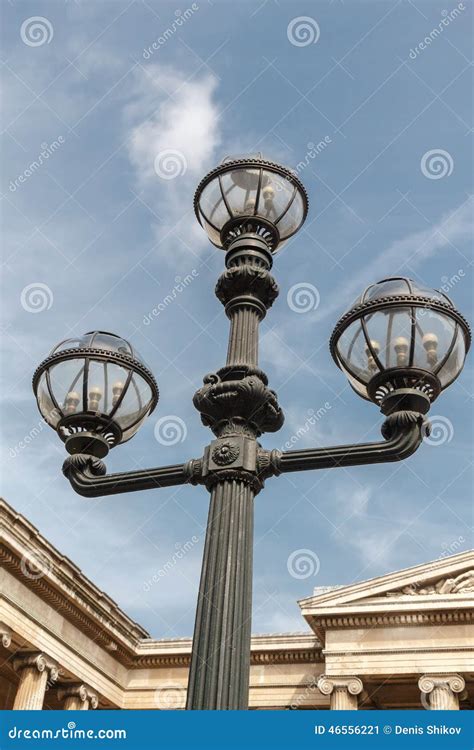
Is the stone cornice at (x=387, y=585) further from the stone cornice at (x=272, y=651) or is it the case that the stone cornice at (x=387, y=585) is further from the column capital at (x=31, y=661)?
the column capital at (x=31, y=661)

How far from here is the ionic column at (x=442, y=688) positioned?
22312 mm

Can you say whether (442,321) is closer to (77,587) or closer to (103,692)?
(77,587)

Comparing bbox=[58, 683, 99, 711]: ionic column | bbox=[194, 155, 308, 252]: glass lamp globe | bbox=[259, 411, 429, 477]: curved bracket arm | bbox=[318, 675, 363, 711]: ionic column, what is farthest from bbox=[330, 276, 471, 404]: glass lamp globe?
bbox=[58, 683, 99, 711]: ionic column

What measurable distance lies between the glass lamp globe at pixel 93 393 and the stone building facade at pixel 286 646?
15.2 metres

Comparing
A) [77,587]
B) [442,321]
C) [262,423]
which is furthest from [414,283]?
[77,587]

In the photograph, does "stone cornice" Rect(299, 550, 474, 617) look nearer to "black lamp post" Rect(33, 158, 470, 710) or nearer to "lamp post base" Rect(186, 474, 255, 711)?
"black lamp post" Rect(33, 158, 470, 710)

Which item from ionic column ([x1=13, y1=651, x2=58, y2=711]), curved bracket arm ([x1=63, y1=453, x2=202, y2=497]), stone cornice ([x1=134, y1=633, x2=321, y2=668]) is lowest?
curved bracket arm ([x1=63, y1=453, x2=202, y2=497])

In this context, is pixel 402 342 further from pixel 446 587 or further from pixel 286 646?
pixel 286 646

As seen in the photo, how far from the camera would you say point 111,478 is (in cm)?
522

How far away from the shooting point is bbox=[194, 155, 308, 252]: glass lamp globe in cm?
602

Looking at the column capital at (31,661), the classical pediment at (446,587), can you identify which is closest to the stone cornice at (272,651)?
the classical pediment at (446,587)

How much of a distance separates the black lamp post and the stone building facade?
1529cm

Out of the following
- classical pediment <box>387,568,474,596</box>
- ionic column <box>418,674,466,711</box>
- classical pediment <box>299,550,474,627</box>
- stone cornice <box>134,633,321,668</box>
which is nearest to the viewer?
ionic column <box>418,674,466,711</box>

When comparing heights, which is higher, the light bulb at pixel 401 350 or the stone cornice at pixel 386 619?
the stone cornice at pixel 386 619
